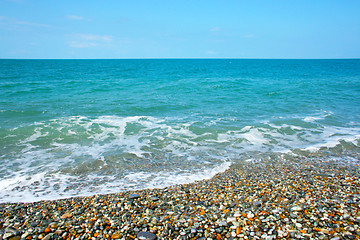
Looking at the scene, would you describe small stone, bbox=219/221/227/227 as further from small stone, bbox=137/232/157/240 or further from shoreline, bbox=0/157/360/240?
small stone, bbox=137/232/157/240

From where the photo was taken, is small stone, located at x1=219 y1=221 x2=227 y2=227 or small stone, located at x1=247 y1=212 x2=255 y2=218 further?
small stone, located at x1=247 y1=212 x2=255 y2=218

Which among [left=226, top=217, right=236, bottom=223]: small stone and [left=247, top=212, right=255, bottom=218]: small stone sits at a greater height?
[left=247, top=212, right=255, bottom=218]: small stone

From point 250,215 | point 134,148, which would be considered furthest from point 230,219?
point 134,148

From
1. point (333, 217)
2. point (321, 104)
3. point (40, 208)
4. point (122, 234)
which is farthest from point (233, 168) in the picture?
point (321, 104)

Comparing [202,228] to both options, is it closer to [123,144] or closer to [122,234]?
[122,234]

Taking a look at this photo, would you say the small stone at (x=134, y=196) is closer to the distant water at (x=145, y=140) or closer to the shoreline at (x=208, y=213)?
the shoreline at (x=208, y=213)

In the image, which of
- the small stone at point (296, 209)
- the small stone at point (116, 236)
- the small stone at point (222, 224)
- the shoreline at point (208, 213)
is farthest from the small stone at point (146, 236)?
the small stone at point (296, 209)

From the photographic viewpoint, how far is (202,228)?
471cm

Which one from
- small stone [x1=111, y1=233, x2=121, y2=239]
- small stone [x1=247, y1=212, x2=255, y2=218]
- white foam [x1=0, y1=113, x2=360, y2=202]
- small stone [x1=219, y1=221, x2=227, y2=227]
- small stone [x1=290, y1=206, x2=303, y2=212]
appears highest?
small stone [x1=290, y1=206, x2=303, y2=212]

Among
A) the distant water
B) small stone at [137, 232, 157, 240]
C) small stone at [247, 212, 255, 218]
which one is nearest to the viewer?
small stone at [137, 232, 157, 240]

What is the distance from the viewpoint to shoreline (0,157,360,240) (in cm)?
458

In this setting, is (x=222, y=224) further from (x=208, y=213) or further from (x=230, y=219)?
(x=208, y=213)

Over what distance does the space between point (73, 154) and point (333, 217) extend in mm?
9059

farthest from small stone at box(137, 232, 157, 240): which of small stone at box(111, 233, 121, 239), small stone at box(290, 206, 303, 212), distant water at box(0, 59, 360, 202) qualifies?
small stone at box(290, 206, 303, 212)
